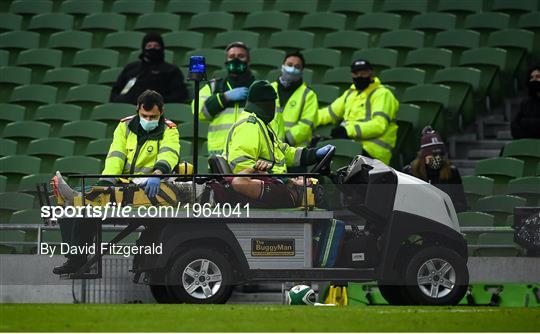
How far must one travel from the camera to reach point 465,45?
17125mm

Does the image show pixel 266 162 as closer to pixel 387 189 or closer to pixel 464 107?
pixel 387 189

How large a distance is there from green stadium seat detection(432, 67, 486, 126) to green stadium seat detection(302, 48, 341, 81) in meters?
1.32

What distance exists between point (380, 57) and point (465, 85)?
1.23 m

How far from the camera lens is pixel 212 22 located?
18781 mm

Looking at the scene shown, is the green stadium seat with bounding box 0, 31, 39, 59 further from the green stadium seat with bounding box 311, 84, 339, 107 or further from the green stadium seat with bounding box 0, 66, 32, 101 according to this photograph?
the green stadium seat with bounding box 311, 84, 339, 107

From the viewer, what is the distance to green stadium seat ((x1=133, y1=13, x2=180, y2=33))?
62.3ft

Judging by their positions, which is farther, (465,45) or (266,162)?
(465,45)

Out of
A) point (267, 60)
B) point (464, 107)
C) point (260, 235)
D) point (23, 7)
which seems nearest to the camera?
point (260, 235)

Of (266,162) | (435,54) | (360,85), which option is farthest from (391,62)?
(266,162)

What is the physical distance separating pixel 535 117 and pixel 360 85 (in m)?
1.79

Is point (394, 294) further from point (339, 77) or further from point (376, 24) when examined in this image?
point (376, 24)

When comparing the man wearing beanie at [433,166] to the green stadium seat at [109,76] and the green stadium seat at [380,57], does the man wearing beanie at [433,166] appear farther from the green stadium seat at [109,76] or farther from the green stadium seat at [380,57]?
the green stadium seat at [109,76]

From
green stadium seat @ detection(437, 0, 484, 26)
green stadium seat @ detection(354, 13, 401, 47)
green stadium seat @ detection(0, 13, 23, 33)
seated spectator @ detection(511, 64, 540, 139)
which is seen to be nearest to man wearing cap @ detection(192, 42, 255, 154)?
seated spectator @ detection(511, 64, 540, 139)

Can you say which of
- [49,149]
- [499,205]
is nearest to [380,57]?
[49,149]
